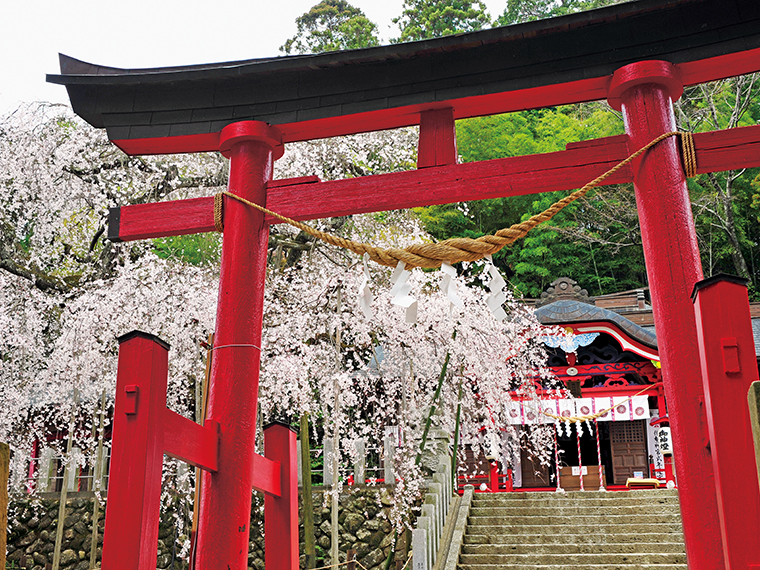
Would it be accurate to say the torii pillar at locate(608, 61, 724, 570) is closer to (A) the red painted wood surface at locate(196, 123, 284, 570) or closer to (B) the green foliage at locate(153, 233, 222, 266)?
(A) the red painted wood surface at locate(196, 123, 284, 570)

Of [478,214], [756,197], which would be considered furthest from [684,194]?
[478,214]

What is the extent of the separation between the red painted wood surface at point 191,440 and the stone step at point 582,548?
5.98m

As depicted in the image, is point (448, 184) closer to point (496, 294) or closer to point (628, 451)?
point (496, 294)

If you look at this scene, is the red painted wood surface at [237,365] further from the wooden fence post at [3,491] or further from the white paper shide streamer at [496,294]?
the wooden fence post at [3,491]

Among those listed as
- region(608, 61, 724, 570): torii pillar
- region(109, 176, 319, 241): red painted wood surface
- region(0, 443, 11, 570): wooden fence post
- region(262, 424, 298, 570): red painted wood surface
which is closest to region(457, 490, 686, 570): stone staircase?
region(262, 424, 298, 570): red painted wood surface

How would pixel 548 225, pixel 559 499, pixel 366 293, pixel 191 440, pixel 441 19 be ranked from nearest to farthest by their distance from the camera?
1. pixel 191 440
2. pixel 366 293
3. pixel 559 499
4. pixel 548 225
5. pixel 441 19

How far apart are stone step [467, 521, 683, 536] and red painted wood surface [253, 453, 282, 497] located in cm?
561

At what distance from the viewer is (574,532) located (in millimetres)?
8703

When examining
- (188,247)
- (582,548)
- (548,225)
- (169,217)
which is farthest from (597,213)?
(169,217)

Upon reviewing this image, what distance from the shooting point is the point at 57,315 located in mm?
11617

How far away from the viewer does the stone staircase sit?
801 cm

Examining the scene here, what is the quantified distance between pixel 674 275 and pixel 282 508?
2649mm

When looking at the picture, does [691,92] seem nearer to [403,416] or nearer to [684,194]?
[403,416]

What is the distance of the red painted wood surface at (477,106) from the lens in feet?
11.9
